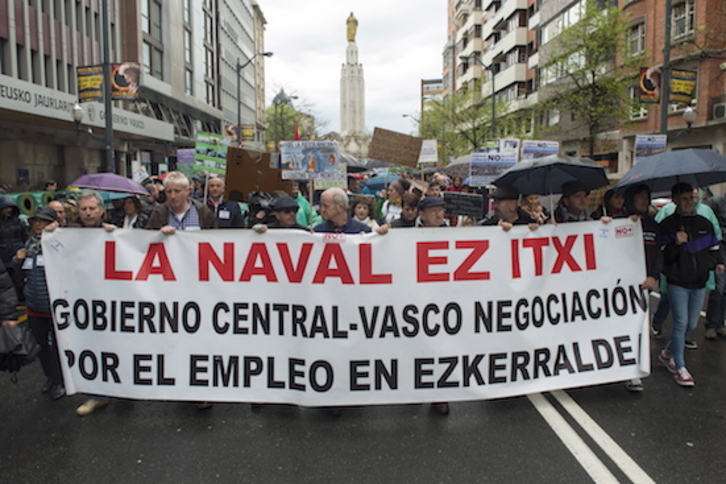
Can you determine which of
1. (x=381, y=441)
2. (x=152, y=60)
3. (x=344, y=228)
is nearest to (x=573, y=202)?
(x=344, y=228)

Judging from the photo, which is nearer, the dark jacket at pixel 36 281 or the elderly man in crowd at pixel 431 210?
the dark jacket at pixel 36 281

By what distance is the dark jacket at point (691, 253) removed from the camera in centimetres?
482

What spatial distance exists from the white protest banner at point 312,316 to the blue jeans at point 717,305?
278 cm

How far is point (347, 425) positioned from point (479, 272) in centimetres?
152

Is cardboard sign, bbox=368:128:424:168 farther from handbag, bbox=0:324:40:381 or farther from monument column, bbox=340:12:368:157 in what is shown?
monument column, bbox=340:12:368:157

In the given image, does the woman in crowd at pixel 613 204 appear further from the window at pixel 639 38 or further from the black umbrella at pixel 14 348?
the window at pixel 639 38

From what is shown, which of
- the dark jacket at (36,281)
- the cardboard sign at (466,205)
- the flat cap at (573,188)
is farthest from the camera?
the cardboard sign at (466,205)

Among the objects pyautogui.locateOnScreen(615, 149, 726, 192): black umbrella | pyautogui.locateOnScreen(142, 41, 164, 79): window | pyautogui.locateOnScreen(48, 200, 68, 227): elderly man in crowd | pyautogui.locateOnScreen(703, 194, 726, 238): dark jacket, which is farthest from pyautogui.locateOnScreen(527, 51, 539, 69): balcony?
pyautogui.locateOnScreen(48, 200, 68, 227): elderly man in crowd

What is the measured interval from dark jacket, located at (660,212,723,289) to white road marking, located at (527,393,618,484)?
161cm

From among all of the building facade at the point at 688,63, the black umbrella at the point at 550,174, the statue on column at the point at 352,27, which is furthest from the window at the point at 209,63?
the statue on column at the point at 352,27

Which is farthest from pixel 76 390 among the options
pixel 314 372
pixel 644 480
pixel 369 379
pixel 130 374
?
pixel 644 480

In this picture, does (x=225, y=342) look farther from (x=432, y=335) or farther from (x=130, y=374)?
(x=432, y=335)

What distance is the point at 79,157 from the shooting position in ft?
99.7

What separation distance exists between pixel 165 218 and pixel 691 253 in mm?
4588
